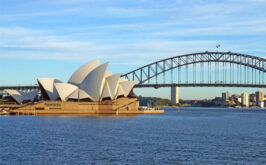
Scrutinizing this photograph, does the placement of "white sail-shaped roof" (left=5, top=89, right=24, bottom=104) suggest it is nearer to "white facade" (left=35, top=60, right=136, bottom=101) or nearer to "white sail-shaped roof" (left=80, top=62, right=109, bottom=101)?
"white facade" (left=35, top=60, right=136, bottom=101)

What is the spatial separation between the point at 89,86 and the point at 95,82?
2600 millimetres

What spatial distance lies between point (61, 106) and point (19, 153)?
78835 mm

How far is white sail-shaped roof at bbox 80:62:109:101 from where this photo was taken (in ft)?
366

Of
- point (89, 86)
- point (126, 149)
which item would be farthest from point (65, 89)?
point (126, 149)

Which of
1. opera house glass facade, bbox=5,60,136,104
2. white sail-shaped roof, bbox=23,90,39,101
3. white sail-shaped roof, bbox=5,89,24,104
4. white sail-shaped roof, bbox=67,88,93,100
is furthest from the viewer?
white sail-shaped roof, bbox=23,90,39,101

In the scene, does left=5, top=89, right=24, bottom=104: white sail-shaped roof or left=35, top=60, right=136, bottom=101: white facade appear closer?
left=35, top=60, right=136, bottom=101: white facade

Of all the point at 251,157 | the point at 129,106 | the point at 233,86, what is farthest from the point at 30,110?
the point at 251,157

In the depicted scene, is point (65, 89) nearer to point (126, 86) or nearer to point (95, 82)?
point (95, 82)

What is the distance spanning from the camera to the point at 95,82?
115 meters

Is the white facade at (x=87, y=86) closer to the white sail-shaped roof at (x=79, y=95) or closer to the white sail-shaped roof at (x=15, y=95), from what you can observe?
the white sail-shaped roof at (x=79, y=95)

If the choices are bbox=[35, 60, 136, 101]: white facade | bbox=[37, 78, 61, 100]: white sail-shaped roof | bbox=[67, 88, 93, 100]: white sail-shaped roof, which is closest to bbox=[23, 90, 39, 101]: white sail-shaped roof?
bbox=[35, 60, 136, 101]: white facade

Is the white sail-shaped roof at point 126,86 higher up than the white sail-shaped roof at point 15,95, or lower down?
higher up

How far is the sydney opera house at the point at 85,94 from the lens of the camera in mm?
115562

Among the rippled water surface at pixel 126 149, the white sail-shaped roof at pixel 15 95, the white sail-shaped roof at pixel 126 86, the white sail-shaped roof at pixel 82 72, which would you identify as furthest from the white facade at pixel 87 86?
the rippled water surface at pixel 126 149
